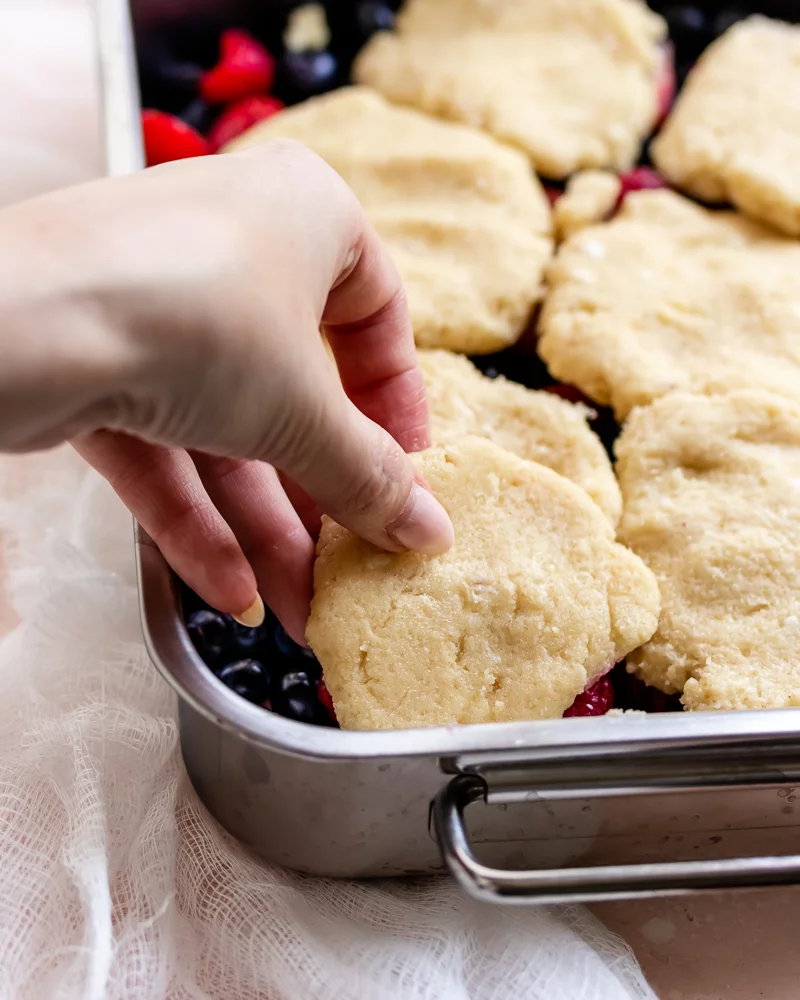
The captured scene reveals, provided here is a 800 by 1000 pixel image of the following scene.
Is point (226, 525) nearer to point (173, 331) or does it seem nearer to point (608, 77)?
point (173, 331)

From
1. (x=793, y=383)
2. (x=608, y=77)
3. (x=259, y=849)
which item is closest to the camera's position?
(x=259, y=849)

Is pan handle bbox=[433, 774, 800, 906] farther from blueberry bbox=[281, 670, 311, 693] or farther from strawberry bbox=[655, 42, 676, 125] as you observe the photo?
strawberry bbox=[655, 42, 676, 125]

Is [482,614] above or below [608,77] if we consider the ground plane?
below

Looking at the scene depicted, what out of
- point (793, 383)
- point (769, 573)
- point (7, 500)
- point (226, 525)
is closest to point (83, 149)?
point (7, 500)

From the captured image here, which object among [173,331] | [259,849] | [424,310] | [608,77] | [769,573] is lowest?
[259,849]

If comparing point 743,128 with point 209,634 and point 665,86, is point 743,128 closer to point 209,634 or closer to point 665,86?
point 665,86
